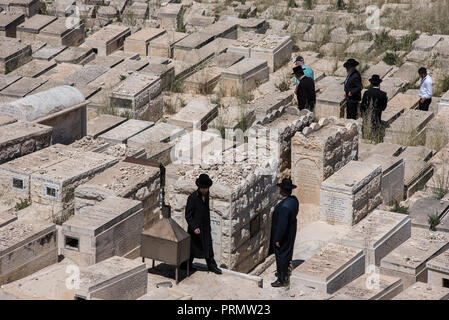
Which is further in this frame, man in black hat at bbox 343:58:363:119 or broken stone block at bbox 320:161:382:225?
man in black hat at bbox 343:58:363:119

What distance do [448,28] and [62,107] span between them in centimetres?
1053

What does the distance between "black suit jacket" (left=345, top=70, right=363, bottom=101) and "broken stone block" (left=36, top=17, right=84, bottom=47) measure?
7.05 meters

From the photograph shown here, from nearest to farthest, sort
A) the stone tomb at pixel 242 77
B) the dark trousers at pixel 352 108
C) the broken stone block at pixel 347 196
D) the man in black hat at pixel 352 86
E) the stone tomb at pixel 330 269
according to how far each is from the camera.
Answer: the stone tomb at pixel 330 269 < the broken stone block at pixel 347 196 < the man in black hat at pixel 352 86 < the dark trousers at pixel 352 108 < the stone tomb at pixel 242 77

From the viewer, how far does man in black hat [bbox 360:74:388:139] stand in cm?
1571

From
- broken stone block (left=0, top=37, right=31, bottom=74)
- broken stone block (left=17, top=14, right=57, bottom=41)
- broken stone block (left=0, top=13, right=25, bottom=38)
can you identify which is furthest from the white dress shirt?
broken stone block (left=0, top=13, right=25, bottom=38)

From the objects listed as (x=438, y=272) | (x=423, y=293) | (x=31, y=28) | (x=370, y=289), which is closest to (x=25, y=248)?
(x=370, y=289)

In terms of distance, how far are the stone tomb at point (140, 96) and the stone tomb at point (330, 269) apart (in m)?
5.90

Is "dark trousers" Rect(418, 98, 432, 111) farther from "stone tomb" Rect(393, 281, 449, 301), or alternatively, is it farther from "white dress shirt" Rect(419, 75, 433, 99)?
"stone tomb" Rect(393, 281, 449, 301)

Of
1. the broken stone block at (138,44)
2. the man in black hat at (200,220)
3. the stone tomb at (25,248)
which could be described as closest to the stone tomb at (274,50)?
the broken stone block at (138,44)

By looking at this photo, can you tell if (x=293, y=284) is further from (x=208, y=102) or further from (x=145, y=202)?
(x=208, y=102)

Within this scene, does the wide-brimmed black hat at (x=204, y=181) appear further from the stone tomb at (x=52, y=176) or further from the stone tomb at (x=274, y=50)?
the stone tomb at (x=274, y=50)

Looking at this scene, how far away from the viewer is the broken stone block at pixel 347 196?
41.5 feet

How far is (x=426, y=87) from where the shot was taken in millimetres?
16984

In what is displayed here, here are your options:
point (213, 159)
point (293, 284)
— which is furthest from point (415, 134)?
point (293, 284)
